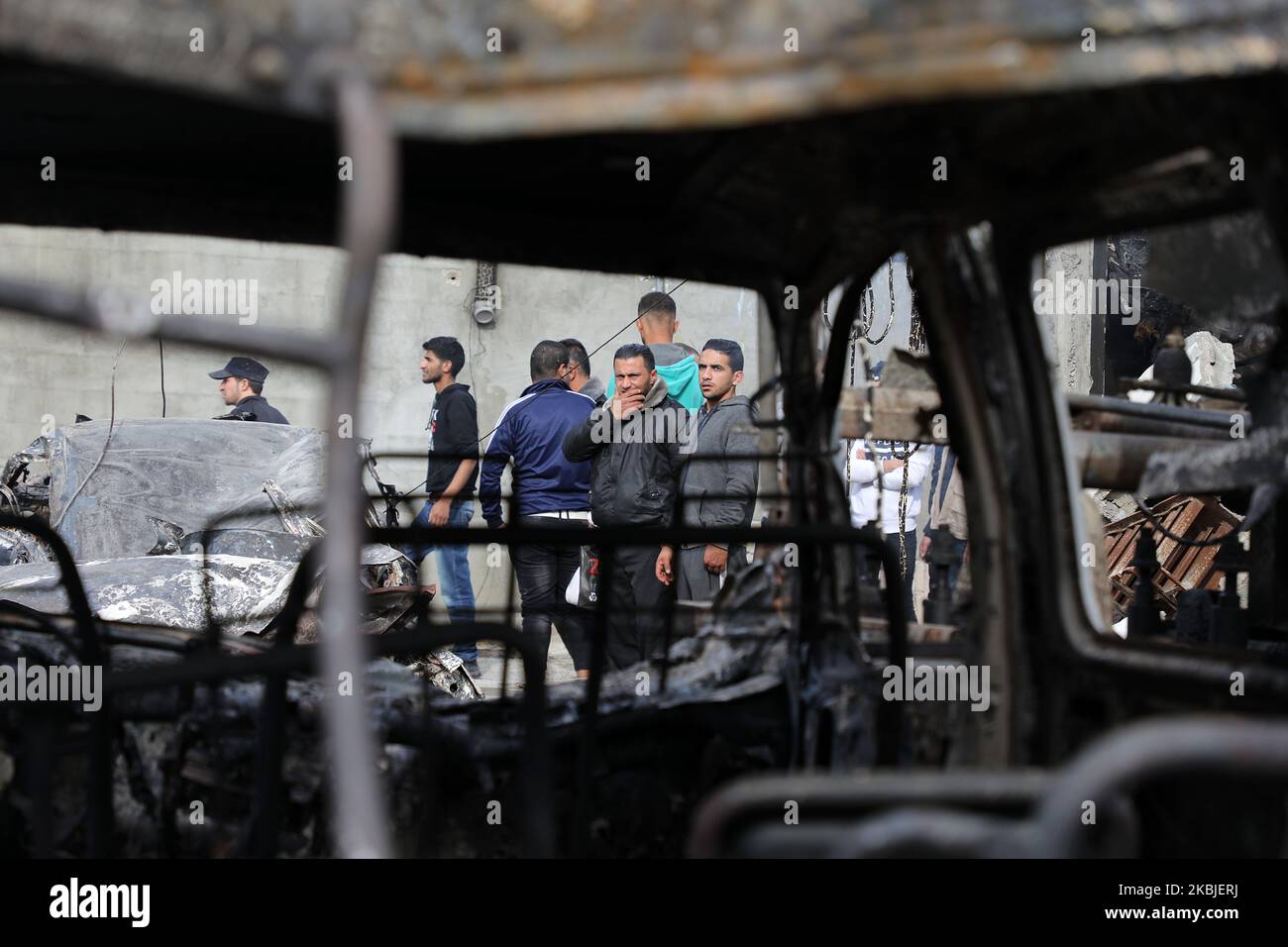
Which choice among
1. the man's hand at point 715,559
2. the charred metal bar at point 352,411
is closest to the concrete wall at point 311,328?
the man's hand at point 715,559

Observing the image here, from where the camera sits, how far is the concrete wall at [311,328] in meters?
11.6

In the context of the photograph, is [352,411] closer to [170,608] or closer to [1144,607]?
[1144,607]

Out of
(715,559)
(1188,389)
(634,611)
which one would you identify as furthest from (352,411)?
(715,559)

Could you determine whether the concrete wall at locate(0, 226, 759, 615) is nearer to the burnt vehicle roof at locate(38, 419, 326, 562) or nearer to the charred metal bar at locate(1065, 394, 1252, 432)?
the burnt vehicle roof at locate(38, 419, 326, 562)

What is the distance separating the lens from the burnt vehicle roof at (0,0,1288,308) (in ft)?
4.36

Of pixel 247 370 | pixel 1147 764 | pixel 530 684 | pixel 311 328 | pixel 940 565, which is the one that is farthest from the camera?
pixel 311 328

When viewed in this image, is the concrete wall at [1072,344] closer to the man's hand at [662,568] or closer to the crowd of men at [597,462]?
the crowd of men at [597,462]

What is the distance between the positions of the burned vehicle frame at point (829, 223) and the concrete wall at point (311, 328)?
858 centimetres

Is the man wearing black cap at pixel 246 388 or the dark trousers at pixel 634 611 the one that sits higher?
the man wearing black cap at pixel 246 388

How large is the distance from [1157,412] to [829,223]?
299cm

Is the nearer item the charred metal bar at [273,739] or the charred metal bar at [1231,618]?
the charred metal bar at [273,739]

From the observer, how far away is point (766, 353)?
11.3 ft

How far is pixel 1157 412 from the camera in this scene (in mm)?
5086
